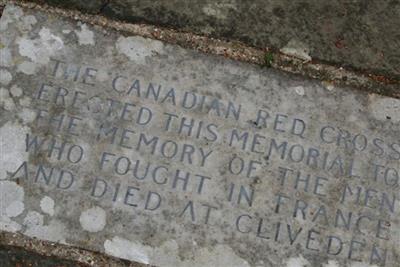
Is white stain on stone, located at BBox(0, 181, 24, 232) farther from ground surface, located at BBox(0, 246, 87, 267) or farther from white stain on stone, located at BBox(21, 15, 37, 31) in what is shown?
white stain on stone, located at BBox(21, 15, 37, 31)

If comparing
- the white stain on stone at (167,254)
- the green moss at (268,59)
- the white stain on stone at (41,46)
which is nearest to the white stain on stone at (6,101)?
the white stain on stone at (41,46)

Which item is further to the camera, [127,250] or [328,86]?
[328,86]

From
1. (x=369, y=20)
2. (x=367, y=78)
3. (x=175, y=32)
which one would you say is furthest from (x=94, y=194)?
(x=369, y=20)

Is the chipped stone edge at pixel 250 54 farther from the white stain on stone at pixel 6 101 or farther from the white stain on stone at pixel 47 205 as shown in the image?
the white stain on stone at pixel 47 205

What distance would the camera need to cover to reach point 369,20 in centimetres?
253

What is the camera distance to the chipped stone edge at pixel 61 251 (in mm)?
2158

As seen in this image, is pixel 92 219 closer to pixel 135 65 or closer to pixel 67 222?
pixel 67 222

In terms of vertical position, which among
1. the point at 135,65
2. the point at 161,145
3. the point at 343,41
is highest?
the point at 343,41

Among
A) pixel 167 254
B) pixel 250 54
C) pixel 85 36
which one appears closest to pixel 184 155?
pixel 167 254

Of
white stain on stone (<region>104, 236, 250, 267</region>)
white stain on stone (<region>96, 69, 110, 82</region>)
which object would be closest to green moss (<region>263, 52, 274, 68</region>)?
white stain on stone (<region>96, 69, 110, 82</region>)

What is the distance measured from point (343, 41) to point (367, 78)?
173mm

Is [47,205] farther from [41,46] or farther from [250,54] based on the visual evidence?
[250,54]

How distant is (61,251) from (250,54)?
0.97 m

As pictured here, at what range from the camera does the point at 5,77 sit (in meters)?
2.29
